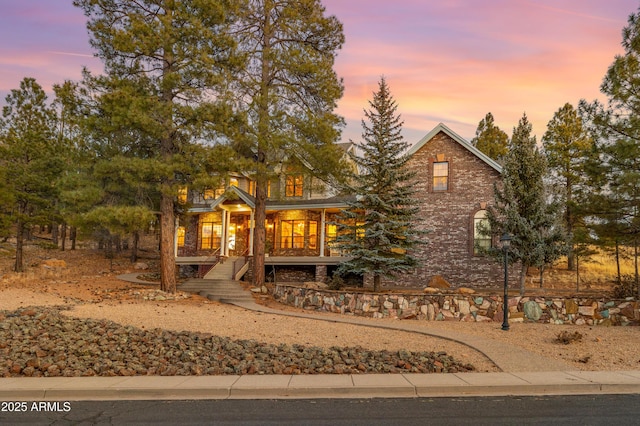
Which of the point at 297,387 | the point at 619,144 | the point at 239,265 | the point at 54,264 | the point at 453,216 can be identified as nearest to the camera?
the point at 297,387

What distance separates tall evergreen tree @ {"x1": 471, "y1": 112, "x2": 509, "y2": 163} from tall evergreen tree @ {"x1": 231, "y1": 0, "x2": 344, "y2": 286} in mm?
17694

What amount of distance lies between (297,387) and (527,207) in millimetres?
13164

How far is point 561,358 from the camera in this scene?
1027 cm

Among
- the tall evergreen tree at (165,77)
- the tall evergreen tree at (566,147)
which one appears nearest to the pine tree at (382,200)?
the tall evergreen tree at (165,77)

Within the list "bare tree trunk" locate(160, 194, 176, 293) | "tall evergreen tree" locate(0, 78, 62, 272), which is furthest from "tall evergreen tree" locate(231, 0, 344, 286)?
"tall evergreen tree" locate(0, 78, 62, 272)

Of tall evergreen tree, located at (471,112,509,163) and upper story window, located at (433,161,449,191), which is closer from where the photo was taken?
upper story window, located at (433,161,449,191)

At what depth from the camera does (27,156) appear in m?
28.5

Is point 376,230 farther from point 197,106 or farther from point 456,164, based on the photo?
point 197,106

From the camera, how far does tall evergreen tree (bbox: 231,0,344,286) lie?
20.8 m

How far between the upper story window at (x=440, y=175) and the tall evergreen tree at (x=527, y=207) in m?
5.98

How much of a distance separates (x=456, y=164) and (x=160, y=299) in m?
15.6

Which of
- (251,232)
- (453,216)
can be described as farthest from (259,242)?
(453,216)

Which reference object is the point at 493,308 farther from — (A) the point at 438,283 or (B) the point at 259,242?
(B) the point at 259,242

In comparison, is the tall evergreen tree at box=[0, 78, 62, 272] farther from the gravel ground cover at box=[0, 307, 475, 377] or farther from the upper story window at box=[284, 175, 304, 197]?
the gravel ground cover at box=[0, 307, 475, 377]
